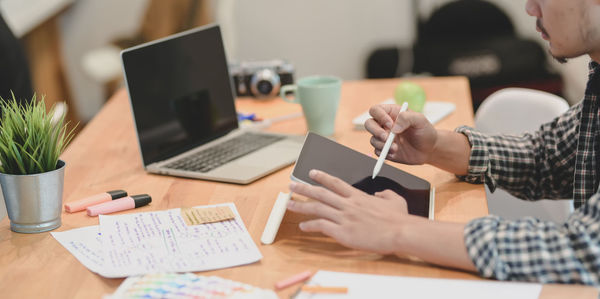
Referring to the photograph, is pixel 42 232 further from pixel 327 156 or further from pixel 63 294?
pixel 327 156

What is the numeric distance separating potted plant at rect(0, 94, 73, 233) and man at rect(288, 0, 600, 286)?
1.18ft

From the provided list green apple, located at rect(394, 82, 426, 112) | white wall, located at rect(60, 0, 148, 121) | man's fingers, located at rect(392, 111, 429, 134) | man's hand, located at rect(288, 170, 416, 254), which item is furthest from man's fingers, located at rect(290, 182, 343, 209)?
white wall, located at rect(60, 0, 148, 121)

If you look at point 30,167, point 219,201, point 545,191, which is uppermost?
point 30,167

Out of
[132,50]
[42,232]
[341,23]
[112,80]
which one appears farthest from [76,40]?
[42,232]

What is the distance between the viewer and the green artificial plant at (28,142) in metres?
0.91

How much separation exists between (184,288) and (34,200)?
0.32 meters

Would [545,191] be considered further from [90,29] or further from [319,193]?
[90,29]

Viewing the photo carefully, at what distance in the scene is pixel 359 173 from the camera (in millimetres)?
1012

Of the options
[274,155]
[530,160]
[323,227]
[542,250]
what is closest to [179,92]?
[274,155]

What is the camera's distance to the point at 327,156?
1.02 m

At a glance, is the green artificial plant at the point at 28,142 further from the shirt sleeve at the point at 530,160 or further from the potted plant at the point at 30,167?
the shirt sleeve at the point at 530,160

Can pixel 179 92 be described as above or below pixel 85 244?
above

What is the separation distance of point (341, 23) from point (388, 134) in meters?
2.43

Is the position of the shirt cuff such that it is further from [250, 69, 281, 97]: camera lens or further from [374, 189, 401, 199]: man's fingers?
[250, 69, 281, 97]: camera lens
